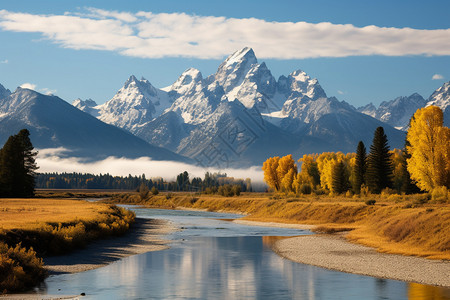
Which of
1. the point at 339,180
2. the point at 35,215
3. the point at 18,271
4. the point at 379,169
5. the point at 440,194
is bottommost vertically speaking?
the point at 18,271

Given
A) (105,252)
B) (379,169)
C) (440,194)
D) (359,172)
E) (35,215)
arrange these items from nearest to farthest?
(105,252), (35,215), (440,194), (379,169), (359,172)

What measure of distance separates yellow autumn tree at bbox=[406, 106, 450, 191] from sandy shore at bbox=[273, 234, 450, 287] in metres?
29.9

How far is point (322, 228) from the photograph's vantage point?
264 ft

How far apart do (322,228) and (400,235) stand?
23597mm

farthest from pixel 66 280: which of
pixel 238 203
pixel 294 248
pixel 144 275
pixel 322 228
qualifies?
pixel 238 203

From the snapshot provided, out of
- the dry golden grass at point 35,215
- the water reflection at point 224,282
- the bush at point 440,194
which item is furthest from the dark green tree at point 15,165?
the bush at point 440,194

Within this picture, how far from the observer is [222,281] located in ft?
129

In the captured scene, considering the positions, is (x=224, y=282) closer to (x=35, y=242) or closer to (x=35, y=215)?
(x=35, y=242)

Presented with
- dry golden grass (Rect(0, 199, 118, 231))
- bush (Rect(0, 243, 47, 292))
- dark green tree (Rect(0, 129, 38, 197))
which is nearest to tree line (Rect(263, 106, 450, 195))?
dry golden grass (Rect(0, 199, 118, 231))

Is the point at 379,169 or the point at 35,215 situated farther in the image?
the point at 379,169

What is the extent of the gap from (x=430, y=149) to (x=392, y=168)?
158 feet

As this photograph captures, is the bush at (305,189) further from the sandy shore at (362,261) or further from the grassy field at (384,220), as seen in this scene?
the sandy shore at (362,261)

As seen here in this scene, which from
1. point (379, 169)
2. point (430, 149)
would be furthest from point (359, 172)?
point (430, 149)

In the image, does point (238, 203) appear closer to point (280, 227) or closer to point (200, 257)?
point (280, 227)
